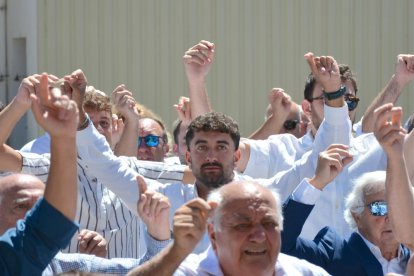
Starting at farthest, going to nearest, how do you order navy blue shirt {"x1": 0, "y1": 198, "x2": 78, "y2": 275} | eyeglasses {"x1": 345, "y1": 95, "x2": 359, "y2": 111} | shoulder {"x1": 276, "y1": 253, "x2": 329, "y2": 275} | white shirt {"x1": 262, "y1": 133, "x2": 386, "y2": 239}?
eyeglasses {"x1": 345, "y1": 95, "x2": 359, "y2": 111}, white shirt {"x1": 262, "y1": 133, "x2": 386, "y2": 239}, shoulder {"x1": 276, "y1": 253, "x2": 329, "y2": 275}, navy blue shirt {"x1": 0, "y1": 198, "x2": 78, "y2": 275}

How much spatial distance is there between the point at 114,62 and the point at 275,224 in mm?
6704

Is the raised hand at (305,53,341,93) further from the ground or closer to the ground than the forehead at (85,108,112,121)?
further from the ground

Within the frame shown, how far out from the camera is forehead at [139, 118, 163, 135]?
7.59 metres

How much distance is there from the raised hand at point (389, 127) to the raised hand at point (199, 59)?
6.41 ft

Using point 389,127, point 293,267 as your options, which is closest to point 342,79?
point 389,127

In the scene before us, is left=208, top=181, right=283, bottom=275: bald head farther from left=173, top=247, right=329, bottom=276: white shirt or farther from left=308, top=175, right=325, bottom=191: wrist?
left=308, top=175, right=325, bottom=191: wrist

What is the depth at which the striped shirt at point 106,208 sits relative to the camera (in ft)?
19.4

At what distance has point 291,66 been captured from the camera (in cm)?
1120

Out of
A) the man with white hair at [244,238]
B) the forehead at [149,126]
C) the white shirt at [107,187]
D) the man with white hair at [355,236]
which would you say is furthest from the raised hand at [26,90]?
the forehead at [149,126]

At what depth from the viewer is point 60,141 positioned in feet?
12.2

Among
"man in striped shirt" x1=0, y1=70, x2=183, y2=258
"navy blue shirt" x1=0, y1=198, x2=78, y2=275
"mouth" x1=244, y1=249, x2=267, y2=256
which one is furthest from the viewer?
"man in striped shirt" x1=0, y1=70, x2=183, y2=258

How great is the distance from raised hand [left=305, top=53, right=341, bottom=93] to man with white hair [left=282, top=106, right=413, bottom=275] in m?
0.85

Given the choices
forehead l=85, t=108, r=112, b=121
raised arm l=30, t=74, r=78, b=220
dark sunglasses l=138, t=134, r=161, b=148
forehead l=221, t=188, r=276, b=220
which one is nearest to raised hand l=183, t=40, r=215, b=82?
forehead l=85, t=108, r=112, b=121

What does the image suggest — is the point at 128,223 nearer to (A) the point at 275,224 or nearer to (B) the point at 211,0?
(A) the point at 275,224
